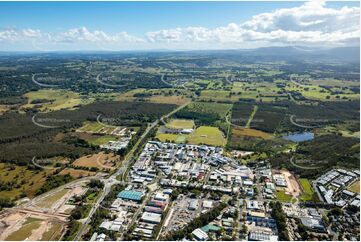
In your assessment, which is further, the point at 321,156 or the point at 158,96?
the point at 158,96

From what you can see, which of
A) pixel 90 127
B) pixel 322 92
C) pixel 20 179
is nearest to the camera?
pixel 20 179

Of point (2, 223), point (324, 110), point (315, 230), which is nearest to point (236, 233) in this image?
point (315, 230)

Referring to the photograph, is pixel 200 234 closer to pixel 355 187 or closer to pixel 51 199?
pixel 51 199

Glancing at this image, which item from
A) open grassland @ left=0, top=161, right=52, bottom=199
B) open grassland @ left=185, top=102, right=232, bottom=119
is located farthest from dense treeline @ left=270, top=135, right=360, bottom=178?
open grassland @ left=0, top=161, right=52, bottom=199

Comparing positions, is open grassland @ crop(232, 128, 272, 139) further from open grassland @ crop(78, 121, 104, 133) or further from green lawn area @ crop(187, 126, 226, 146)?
open grassland @ crop(78, 121, 104, 133)

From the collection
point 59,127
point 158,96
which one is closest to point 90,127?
point 59,127
